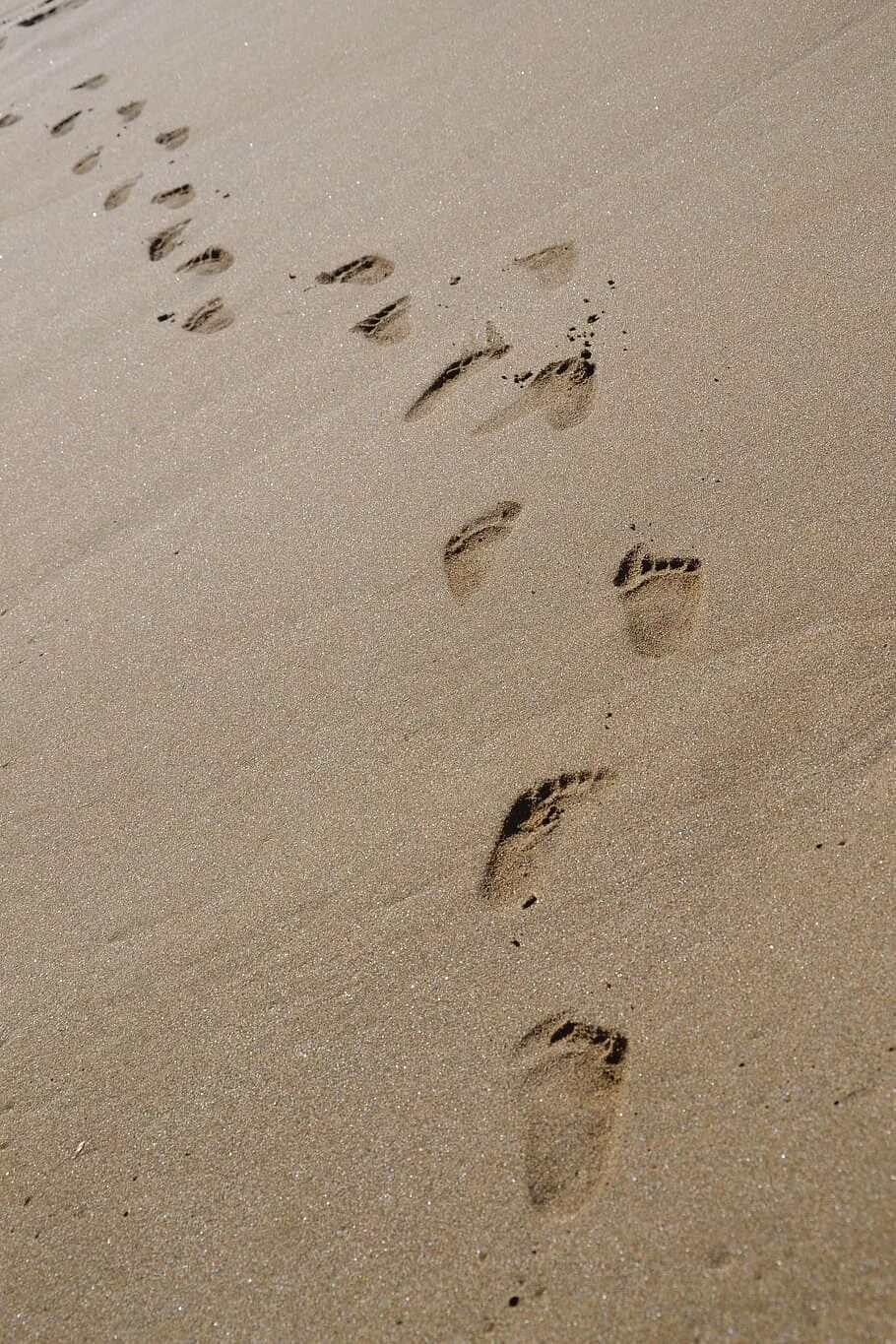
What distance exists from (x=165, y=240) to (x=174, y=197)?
0.75 ft

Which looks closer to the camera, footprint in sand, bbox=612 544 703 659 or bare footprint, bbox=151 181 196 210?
footprint in sand, bbox=612 544 703 659

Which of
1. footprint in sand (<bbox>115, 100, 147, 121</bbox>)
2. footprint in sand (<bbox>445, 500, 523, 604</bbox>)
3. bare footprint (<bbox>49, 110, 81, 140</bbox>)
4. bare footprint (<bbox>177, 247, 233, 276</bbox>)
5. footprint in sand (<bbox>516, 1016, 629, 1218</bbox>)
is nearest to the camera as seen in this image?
footprint in sand (<bbox>516, 1016, 629, 1218</bbox>)

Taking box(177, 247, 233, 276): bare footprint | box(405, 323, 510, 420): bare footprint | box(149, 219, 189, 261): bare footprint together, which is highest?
box(149, 219, 189, 261): bare footprint

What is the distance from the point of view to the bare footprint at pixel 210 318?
245 cm

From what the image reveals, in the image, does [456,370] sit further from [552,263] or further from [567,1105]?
[567,1105]

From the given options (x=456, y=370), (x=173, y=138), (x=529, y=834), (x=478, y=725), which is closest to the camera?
(x=529, y=834)

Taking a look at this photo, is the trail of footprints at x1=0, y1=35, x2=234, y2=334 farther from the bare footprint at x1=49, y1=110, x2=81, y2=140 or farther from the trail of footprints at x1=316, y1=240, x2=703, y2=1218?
the trail of footprints at x1=316, y1=240, x2=703, y2=1218

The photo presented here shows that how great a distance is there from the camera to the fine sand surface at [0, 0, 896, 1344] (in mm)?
1216

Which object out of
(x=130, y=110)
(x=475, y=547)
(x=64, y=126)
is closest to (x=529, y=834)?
(x=475, y=547)

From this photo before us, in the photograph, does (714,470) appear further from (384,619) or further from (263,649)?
(263,649)

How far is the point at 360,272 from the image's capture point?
2.42 metres

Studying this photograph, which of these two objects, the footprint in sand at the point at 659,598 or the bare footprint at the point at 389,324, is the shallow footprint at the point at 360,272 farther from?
the footprint in sand at the point at 659,598

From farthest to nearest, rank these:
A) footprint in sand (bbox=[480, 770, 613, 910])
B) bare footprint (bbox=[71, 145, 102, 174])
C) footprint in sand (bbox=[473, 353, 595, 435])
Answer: bare footprint (bbox=[71, 145, 102, 174])
footprint in sand (bbox=[473, 353, 595, 435])
footprint in sand (bbox=[480, 770, 613, 910])

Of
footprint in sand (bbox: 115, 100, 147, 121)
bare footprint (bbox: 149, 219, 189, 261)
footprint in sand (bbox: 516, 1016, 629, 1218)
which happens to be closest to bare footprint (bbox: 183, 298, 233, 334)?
bare footprint (bbox: 149, 219, 189, 261)
